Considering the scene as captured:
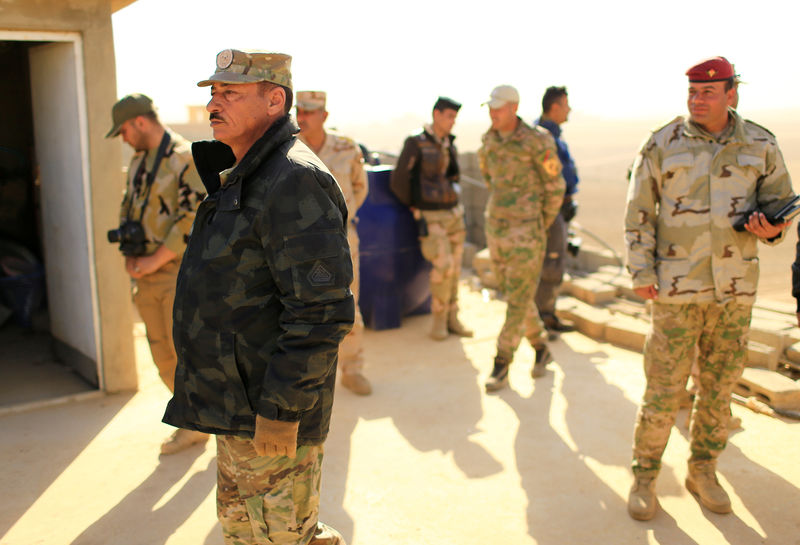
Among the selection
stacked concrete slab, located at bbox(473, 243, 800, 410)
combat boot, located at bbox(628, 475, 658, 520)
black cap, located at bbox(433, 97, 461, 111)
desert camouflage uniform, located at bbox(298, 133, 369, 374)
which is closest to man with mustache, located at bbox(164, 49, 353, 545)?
combat boot, located at bbox(628, 475, 658, 520)

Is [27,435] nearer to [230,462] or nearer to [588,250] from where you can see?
[230,462]

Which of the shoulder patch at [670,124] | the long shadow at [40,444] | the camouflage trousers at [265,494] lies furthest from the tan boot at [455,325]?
the camouflage trousers at [265,494]

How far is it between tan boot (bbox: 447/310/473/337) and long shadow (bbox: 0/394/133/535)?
2836mm

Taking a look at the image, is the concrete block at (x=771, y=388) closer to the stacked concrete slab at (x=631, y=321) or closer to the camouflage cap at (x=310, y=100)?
the stacked concrete slab at (x=631, y=321)

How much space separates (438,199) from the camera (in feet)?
20.0

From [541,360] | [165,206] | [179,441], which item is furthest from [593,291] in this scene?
[165,206]

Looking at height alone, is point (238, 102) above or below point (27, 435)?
above

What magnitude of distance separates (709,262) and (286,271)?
213cm

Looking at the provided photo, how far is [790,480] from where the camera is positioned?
146 inches

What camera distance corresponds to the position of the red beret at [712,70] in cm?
313

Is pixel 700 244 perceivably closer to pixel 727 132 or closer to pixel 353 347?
pixel 727 132

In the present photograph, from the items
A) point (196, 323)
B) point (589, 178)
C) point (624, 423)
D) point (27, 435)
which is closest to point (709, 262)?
point (624, 423)

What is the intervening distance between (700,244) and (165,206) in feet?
9.12

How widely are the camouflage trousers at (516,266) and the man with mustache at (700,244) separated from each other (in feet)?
5.13
